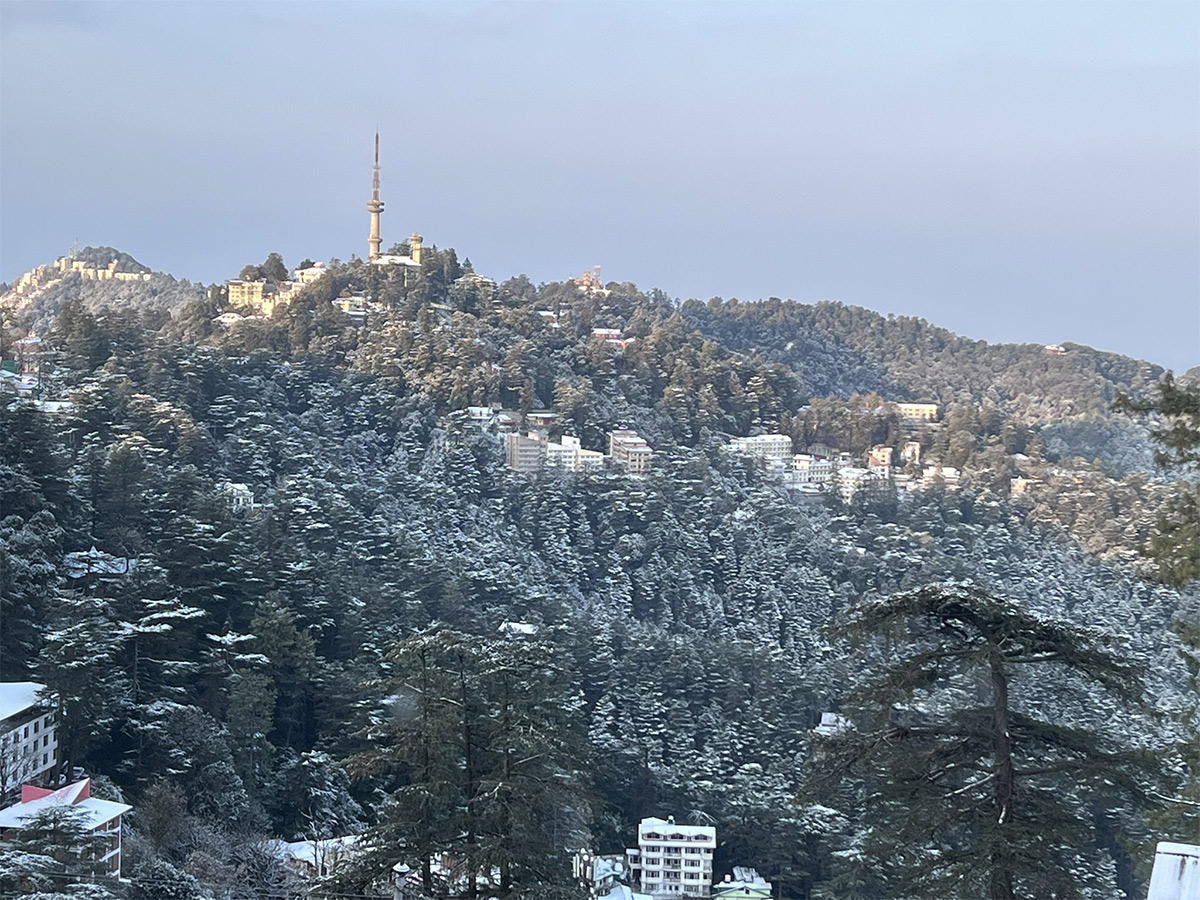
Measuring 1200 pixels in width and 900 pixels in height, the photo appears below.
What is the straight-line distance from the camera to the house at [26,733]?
8.80m

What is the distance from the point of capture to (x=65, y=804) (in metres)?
7.34

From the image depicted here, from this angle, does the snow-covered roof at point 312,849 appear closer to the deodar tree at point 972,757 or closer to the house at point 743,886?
the house at point 743,886

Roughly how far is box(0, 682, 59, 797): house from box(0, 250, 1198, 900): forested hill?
0.21 m

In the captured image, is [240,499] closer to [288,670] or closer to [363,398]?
[288,670]

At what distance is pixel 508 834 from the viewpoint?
5.06 m

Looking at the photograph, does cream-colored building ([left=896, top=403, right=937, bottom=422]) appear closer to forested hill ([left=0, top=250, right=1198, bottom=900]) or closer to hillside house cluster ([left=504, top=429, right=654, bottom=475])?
forested hill ([left=0, top=250, right=1198, bottom=900])

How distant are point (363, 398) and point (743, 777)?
14.8 m

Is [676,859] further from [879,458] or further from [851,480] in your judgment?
[879,458]

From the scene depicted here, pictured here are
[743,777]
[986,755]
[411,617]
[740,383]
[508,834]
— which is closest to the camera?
[986,755]

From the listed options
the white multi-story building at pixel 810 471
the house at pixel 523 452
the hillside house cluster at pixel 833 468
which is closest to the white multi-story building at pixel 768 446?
the hillside house cluster at pixel 833 468

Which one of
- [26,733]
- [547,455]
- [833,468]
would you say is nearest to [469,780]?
[26,733]

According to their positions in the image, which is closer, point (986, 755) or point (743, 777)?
point (986, 755)

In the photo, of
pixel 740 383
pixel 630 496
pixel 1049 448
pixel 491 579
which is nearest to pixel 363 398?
pixel 630 496

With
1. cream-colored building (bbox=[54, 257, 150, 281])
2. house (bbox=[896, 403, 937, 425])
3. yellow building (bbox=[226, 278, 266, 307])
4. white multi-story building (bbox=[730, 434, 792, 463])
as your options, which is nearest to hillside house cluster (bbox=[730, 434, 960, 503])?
white multi-story building (bbox=[730, 434, 792, 463])
